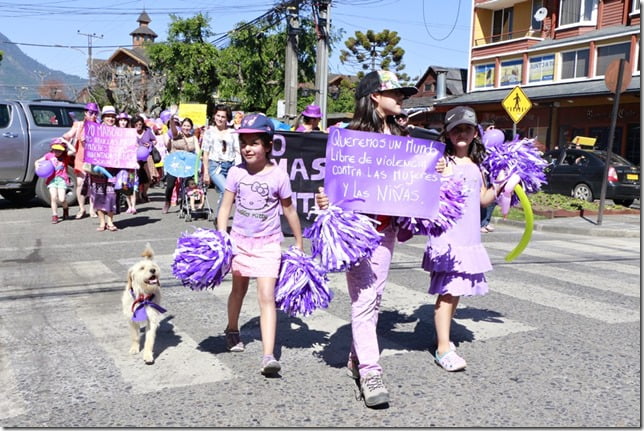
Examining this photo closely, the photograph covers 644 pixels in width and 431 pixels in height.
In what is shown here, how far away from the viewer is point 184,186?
1194 centimetres

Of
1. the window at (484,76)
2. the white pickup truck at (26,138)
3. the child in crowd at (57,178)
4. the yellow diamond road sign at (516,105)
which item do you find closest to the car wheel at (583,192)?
the yellow diamond road sign at (516,105)

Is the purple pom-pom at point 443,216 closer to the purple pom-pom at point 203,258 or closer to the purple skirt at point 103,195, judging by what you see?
the purple pom-pom at point 203,258

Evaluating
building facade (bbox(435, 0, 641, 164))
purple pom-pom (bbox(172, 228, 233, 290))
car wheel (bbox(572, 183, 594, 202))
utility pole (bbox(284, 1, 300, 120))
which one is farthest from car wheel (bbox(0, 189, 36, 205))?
building facade (bbox(435, 0, 641, 164))

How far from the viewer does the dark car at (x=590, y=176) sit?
17297 mm

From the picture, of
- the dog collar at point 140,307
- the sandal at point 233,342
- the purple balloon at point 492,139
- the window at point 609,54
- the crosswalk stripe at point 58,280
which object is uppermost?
the window at point 609,54

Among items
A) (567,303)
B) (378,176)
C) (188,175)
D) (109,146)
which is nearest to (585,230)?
(567,303)

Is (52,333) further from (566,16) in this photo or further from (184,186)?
Answer: (566,16)

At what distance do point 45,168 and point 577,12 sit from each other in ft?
97.1

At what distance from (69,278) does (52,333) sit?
2.11m

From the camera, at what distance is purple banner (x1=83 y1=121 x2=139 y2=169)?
10328mm

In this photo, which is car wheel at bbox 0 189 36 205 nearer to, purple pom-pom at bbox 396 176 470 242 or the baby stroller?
the baby stroller

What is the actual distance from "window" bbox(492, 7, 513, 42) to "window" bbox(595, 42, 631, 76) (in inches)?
324

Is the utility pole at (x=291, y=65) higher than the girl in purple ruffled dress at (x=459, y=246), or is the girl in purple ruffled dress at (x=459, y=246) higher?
the utility pole at (x=291, y=65)

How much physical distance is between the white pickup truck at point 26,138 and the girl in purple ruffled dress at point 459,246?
10.6 m
